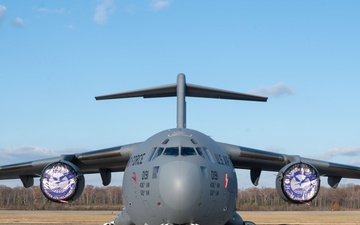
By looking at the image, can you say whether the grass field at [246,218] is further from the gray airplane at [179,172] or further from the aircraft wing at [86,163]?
the gray airplane at [179,172]

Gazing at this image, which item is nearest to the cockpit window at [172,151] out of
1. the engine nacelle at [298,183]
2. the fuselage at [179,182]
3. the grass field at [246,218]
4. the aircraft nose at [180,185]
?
the fuselage at [179,182]

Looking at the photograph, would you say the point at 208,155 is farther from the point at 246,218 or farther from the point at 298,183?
the point at 246,218

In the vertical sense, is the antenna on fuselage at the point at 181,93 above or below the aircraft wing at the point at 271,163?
above

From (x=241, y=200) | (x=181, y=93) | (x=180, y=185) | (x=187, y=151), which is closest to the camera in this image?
(x=180, y=185)

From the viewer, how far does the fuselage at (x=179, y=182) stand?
10.8 metres

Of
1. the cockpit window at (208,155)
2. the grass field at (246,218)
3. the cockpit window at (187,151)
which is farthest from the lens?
the grass field at (246,218)

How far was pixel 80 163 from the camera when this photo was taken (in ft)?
57.8

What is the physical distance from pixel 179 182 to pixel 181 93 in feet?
20.5

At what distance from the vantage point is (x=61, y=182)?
1570cm

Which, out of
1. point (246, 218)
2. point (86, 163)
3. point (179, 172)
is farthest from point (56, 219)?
point (179, 172)

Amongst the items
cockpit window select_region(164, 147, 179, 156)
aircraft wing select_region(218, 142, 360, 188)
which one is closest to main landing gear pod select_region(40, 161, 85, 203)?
aircraft wing select_region(218, 142, 360, 188)

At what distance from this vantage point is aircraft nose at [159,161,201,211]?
10.6 metres

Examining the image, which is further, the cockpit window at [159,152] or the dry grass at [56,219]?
the dry grass at [56,219]

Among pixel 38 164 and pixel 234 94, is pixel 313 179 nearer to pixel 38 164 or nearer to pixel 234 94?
pixel 234 94
